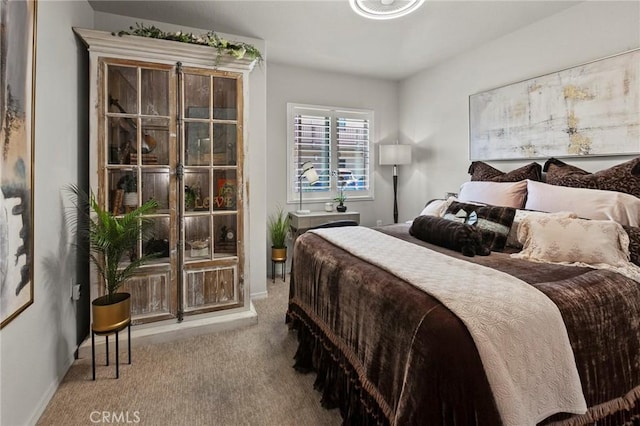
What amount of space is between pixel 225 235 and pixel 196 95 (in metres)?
1.18

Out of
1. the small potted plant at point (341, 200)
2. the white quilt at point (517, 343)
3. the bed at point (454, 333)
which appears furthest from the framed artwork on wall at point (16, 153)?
the small potted plant at point (341, 200)

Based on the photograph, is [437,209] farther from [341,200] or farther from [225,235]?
[225,235]

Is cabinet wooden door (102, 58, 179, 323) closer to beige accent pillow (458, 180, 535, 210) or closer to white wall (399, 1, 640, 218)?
beige accent pillow (458, 180, 535, 210)

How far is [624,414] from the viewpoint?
1.38m

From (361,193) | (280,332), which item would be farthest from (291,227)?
(280,332)

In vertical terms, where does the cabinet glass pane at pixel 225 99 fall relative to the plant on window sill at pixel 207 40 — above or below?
below

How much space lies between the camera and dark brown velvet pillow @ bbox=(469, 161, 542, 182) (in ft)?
8.94

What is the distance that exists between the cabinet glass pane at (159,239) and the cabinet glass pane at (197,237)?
5.9 inches

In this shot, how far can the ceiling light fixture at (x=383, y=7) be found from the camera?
2256mm

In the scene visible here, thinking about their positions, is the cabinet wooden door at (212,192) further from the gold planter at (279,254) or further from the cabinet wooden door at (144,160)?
the gold planter at (279,254)

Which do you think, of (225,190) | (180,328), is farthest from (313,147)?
(180,328)

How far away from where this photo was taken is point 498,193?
2643 mm

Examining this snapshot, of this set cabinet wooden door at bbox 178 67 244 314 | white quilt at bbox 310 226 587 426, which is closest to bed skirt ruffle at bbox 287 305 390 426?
white quilt at bbox 310 226 587 426

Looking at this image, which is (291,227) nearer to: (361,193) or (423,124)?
(361,193)
